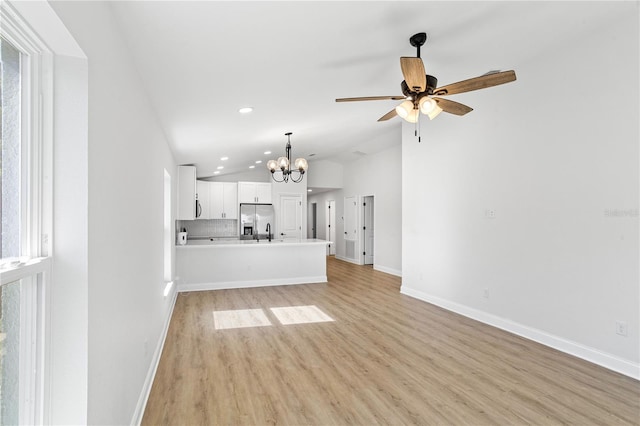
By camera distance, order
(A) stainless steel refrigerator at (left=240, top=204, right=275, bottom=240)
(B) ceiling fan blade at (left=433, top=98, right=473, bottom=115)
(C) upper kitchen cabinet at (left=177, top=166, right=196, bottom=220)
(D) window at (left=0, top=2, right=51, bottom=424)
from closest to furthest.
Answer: (D) window at (left=0, top=2, right=51, bottom=424) < (B) ceiling fan blade at (left=433, top=98, right=473, bottom=115) < (C) upper kitchen cabinet at (left=177, top=166, right=196, bottom=220) < (A) stainless steel refrigerator at (left=240, top=204, right=275, bottom=240)

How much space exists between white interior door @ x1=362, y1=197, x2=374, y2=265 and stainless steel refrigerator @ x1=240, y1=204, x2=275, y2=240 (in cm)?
270

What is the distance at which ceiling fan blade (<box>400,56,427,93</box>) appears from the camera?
8.25 feet

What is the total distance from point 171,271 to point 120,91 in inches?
160

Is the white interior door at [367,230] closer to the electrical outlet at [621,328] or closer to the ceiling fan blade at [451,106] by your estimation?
the ceiling fan blade at [451,106]

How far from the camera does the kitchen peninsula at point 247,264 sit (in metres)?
6.46

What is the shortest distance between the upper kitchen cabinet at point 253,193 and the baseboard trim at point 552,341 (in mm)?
5201

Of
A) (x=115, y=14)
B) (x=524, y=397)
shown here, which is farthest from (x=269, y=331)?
(x=115, y=14)

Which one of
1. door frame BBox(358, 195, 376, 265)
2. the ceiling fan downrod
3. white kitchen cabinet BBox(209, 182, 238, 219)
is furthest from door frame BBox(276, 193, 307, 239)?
the ceiling fan downrod

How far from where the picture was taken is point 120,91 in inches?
75.3

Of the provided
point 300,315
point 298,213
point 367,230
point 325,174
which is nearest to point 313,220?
point 325,174

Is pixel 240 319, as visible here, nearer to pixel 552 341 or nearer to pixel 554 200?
pixel 552 341

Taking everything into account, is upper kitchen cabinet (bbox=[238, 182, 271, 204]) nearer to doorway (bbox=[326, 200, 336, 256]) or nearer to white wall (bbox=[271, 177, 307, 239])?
white wall (bbox=[271, 177, 307, 239])

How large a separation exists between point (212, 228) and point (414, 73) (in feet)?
25.7

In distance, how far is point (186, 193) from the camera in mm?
7098
